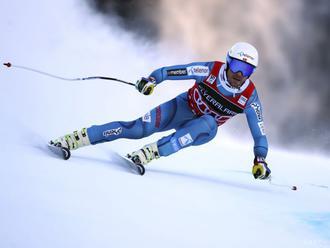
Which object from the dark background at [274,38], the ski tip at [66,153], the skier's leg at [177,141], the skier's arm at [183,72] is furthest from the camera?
the dark background at [274,38]

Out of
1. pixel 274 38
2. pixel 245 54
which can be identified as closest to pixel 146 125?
pixel 245 54

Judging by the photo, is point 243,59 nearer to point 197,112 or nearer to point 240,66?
point 240,66

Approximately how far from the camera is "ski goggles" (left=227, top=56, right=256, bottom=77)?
11.4 feet

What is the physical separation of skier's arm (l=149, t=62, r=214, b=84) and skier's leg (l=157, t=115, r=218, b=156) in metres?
0.32

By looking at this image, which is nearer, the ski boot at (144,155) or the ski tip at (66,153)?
the ski tip at (66,153)

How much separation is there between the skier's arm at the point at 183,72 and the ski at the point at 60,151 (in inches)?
31.9

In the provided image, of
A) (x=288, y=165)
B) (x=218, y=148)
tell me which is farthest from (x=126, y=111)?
(x=288, y=165)

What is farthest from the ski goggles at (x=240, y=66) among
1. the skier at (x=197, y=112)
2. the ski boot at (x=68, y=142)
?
the ski boot at (x=68, y=142)

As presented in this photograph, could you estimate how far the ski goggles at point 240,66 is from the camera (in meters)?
3.47

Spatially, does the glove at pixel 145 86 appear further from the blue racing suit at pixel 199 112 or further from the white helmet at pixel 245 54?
the white helmet at pixel 245 54

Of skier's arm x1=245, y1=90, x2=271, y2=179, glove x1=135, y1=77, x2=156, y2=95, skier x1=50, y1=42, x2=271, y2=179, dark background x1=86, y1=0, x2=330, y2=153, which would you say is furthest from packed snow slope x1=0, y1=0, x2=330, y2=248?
dark background x1=86, y1=0, x2=330, y2=153

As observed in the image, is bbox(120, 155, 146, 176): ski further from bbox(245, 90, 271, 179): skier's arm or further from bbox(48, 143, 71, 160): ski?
bbox(245, 90, 271, 179): skier's arm

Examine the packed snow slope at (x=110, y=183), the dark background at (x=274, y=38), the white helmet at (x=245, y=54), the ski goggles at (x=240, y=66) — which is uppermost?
the dark background at (x=274, y=38)

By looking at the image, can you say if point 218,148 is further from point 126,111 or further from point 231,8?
point 231,8
